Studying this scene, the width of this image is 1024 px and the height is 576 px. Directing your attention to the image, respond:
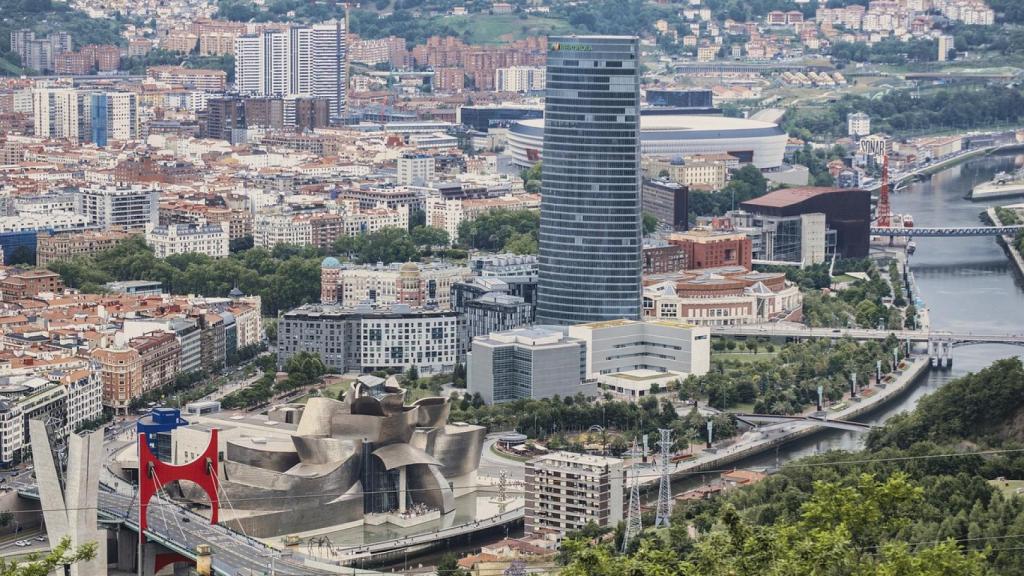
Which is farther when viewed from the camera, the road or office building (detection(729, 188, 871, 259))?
office building (detection(729, 188, 871, 259))

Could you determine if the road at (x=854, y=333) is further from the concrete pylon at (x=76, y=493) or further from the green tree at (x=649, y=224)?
the concrete pylon at (x=76, y=493)

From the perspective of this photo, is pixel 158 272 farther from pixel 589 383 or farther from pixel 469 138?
pixel 469 138

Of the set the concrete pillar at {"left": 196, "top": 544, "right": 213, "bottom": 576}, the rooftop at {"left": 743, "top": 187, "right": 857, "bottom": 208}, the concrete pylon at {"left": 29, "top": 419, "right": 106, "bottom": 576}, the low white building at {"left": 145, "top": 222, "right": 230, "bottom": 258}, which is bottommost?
the concrete pillar at {"left": 196, "top": 544, "right": 213, "bottom": 576}

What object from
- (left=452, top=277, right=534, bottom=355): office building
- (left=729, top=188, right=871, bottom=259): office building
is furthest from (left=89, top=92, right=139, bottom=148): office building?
(left=452, top=277, right=534, bottom=355): office building

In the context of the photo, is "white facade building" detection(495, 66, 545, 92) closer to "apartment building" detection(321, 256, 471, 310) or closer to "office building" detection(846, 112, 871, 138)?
"office building" detection(846, 112, 871, 138)

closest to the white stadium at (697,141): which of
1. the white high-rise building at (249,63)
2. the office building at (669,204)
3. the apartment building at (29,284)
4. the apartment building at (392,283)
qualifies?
the office building at (669,204)
